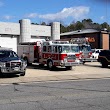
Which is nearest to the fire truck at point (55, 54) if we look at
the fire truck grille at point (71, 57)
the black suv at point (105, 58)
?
the fire truck grille at point (71, 57)

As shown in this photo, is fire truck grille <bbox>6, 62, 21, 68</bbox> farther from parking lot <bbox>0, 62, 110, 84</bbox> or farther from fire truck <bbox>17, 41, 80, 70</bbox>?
fire truck <bbox>17, 41, 80, 70</bbox>

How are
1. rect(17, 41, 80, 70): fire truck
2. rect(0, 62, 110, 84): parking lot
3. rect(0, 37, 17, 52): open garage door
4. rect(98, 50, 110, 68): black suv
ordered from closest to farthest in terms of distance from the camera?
rect(0, 62, 110, 84): parking lot, rect(17, 41, 80, 70): fire truck, rect(98, 50, 110, 68): black suv, rect(0, 37, 17, 52): open garage door

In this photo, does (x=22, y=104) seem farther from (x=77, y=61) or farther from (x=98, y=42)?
(x=98, y=42)

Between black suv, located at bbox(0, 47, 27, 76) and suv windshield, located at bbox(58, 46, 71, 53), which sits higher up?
suv windshield, located at bbox(58, 46, 71, 53)

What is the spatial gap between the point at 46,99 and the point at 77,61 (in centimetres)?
1502

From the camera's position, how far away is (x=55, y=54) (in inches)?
1006

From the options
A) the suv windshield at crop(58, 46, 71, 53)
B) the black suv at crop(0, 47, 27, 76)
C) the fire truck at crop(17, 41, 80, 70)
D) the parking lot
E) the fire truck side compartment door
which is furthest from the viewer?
the fire truck side compartment door

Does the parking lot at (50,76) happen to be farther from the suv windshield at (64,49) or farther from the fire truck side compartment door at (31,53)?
the fire truck side compartment door at (31,53)

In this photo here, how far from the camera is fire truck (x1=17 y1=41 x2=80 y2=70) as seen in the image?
2508cm

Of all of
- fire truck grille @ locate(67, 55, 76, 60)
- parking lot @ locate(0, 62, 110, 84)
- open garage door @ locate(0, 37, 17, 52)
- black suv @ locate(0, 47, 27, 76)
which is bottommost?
parking lot @ locate(0, 62, 110, 84)

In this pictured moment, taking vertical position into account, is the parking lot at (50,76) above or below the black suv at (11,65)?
below

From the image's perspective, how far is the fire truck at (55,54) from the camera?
25.1 meters

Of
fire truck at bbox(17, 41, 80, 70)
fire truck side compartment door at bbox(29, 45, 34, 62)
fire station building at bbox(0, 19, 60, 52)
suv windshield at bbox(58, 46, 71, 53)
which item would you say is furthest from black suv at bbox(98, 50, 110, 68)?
fire station building at bbox(0, 19, 60, 52)

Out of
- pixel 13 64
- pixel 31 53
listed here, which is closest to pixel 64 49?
pixel 31 53
